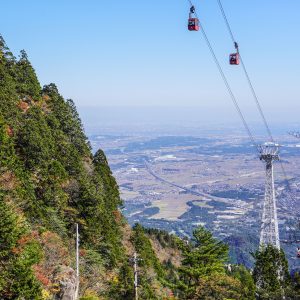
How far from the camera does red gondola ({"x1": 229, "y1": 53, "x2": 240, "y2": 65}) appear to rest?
63.2ft

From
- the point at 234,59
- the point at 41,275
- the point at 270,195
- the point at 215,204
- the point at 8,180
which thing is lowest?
the point at 215,204

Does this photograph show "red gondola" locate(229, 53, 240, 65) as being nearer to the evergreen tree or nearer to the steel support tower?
the evergreen tree

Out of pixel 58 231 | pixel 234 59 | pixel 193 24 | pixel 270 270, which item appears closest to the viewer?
pixel 193 24

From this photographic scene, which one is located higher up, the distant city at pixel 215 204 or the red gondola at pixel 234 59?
the red gondola at pixel 234 59

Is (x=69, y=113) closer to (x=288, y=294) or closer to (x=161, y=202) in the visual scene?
(x=288, y=294)

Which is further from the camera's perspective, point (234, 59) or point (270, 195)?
point (270, 195)

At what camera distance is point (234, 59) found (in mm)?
19375

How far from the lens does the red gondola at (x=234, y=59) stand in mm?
19250

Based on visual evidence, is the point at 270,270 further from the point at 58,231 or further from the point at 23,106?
the point at 23,106

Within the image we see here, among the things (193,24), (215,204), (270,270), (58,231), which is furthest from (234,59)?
(215,204)

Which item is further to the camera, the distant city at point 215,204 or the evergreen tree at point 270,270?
the distant city at point 215,204

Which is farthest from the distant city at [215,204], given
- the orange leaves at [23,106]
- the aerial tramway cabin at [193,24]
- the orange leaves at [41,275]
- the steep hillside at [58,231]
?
the aerial tramway cabin at [193,24]

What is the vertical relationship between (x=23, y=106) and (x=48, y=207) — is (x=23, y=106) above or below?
above

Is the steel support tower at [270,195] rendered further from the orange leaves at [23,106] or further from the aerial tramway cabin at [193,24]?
the aerial tramway cabin at [193,24]
